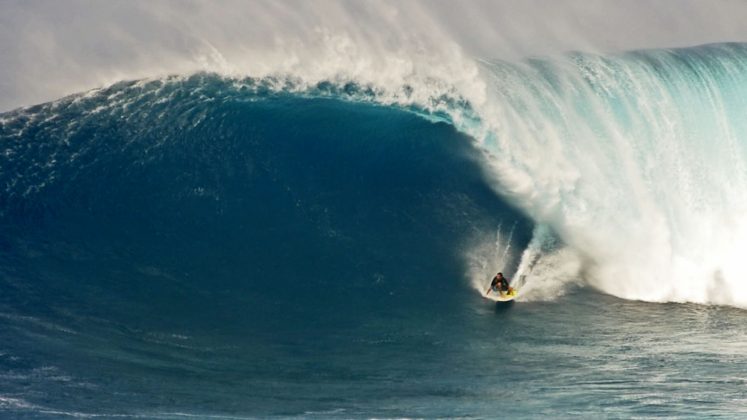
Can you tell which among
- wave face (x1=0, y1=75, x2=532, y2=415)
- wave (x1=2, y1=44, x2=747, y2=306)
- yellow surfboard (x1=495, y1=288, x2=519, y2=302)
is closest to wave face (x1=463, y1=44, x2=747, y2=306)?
wave (x1=2, y1=44, x2=747, y2=306)

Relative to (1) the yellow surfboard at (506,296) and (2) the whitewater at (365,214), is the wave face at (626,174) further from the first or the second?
(1) the yellow surfboard at (506,296)

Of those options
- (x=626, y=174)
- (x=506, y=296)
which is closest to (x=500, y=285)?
(x=506, y=296)

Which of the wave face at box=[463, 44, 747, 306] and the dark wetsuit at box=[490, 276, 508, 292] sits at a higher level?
the wave face at box=[463, 44, 747, 306]

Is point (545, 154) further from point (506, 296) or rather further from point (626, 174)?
point (506, 296)

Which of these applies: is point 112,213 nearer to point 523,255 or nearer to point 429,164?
point 429,164

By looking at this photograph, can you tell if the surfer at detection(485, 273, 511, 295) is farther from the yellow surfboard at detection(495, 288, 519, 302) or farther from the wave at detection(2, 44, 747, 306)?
the wave at detection(2, 44, 747, 306)

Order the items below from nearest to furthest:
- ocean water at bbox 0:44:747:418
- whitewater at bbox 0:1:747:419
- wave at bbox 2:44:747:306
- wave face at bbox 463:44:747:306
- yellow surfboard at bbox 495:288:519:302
→ ocean water at bbox 0:44:747:418 < whitewater at bbox 0:1:747:419 < yellow surfboard at bbox 495:288:519:302 < wave at bbox 2:44:747:306 < wave face at bbox 463:44:747:306

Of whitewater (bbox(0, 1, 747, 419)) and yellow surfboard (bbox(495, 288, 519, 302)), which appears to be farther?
yellow surfboard (bbox(495, 288, 519, 302))
